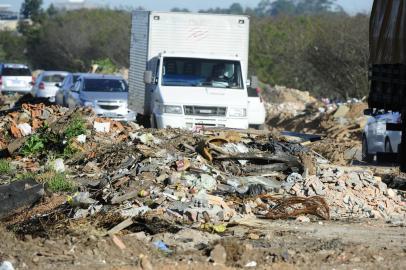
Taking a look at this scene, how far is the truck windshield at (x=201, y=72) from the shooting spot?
73.5 ft

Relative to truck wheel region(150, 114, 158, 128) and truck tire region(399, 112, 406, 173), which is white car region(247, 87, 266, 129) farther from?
truck tire region(399, 112, 406, 173)

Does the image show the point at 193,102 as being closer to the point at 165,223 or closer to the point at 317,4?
the point at 165,223

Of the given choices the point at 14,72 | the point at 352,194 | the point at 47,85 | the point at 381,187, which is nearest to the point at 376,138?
the point at 381,187

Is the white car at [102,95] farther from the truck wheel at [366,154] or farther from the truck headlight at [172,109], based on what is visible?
the truck wheel at [366,154]

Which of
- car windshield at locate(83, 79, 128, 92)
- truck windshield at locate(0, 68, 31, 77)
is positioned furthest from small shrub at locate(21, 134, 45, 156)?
truck windshield at locate(0, 68, 31, 77)

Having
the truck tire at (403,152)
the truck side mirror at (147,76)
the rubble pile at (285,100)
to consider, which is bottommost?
the rubble pile at (285,100)

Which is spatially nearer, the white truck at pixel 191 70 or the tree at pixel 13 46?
the white truck at pixel 191 70

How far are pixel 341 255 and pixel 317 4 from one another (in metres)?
148

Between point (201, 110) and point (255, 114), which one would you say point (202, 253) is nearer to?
point (201, 110)

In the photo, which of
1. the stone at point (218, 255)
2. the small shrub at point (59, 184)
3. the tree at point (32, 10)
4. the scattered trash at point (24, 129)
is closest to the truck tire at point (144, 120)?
the scattered trash at point (24, 129)

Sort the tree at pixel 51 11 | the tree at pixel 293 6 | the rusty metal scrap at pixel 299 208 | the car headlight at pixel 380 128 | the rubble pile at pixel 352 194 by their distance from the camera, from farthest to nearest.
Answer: the tree at pixel 293 6 → the tree at pixel 51 11 → the car headlight at pixel 380 128 → the rubble pile at pixel 352 194 → the rusty metal scrap at pixel 299 208

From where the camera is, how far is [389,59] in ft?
41.1

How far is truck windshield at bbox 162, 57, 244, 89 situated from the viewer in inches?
882

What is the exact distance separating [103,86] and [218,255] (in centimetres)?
2132
